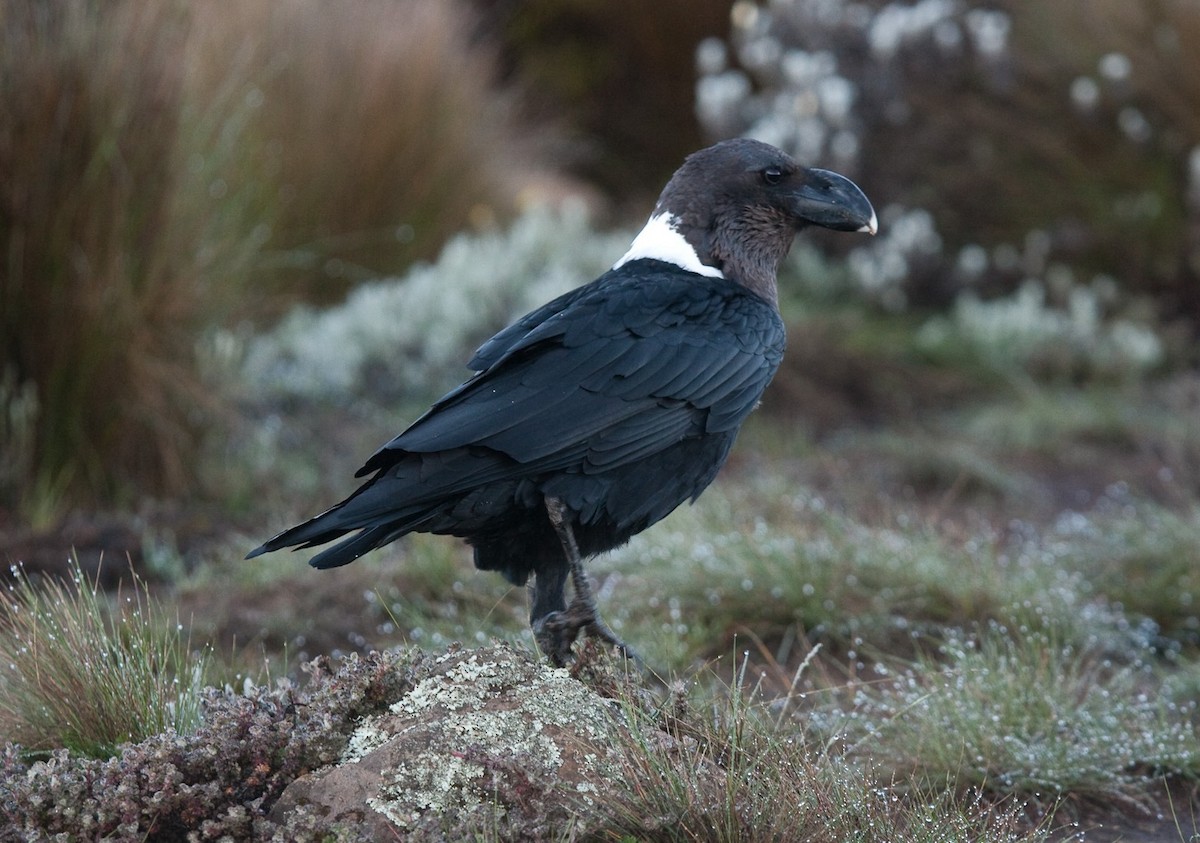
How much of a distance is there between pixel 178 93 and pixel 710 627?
266 cm

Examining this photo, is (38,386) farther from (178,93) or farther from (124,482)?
→ (178,93)

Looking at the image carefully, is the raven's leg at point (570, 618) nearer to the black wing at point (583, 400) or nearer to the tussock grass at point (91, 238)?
the black wing at point (583, 400)

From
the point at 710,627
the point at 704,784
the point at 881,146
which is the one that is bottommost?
the point at 710,627

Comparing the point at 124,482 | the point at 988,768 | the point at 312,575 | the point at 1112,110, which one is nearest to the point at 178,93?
the point at 124,482

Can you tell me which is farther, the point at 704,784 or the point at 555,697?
the point at 555,697

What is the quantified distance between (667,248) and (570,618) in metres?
1.03

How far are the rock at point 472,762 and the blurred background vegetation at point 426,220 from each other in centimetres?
269

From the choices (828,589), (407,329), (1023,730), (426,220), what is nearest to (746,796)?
(1023,730)

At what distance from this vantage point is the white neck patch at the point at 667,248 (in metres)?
3.62

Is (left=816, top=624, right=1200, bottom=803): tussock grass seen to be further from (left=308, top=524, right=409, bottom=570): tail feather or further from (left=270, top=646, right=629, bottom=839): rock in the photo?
(left=308, top=524, right=409, bottom=570): tail feather

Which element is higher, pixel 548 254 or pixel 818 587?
pixel 548 254

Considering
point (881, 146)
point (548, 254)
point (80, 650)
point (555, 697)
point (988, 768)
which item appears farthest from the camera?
point (881, 146)

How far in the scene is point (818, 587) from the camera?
163 inches

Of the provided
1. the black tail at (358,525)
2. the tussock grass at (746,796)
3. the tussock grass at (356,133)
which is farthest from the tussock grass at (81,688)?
the tussock grass at (356,133)
